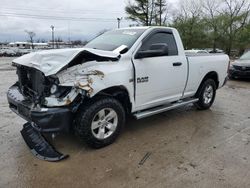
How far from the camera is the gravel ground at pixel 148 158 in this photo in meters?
2.99

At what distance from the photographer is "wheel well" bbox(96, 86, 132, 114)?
380 cm

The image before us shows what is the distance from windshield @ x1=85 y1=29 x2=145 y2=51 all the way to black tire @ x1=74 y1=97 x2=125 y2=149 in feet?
3.42

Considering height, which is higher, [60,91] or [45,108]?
[60,91]

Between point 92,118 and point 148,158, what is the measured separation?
986mm

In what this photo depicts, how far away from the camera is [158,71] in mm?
4352

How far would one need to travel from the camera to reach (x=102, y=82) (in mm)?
3514

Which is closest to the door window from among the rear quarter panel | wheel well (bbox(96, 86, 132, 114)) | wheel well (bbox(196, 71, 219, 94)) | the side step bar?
the rear quarter panel

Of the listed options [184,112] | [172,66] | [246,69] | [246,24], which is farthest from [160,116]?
[246,24]

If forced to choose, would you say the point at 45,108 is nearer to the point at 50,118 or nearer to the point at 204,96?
the point at 50,118

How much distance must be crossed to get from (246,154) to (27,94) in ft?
11.5

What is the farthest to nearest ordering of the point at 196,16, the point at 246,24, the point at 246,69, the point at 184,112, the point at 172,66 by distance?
the point at 196,16 → the point at 246,24 → the point at 246,69 → the point at 184,112 → the point at 172,66

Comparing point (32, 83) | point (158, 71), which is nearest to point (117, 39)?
point (158, 71)

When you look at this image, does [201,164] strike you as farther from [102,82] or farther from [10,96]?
[10,96]

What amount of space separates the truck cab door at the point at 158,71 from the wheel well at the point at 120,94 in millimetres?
162
